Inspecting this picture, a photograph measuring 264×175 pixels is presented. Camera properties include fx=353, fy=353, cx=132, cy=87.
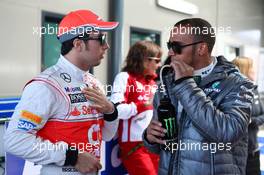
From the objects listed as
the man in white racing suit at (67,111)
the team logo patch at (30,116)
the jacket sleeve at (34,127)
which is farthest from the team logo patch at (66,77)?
the team logo patch at (30,116)

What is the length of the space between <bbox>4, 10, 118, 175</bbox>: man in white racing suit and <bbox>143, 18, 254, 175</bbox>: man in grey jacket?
0.30 metres

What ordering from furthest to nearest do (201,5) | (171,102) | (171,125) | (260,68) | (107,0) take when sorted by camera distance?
(260,68) → (201,5) → (107,0) → (171,102) → (171,125)

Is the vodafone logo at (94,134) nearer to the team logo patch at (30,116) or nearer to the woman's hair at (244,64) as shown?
the team logo patch at (30,116)

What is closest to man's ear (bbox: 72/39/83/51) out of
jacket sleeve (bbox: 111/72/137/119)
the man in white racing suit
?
the man in white racing suit

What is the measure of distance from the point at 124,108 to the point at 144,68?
451 mm

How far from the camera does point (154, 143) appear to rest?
1.75 meters

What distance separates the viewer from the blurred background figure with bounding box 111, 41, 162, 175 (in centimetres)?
310

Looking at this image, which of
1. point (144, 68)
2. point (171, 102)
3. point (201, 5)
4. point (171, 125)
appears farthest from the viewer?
point (201, 5)

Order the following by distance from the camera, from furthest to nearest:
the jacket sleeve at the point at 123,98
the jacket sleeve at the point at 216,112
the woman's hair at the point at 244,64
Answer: the woman's hair at the point at 244,64 → the jacket sleeve at the point at 123,98 → the jacket sleeve at the point at 216,112

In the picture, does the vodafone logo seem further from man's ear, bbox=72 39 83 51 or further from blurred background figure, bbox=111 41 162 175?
blurred background figure, bbox=111 41 162 175

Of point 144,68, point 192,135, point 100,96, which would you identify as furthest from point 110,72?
point 192,135

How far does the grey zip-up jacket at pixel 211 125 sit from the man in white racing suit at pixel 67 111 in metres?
0.38

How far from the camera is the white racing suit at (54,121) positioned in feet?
5.08

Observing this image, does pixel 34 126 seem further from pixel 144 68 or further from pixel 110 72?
pixel 110 72
